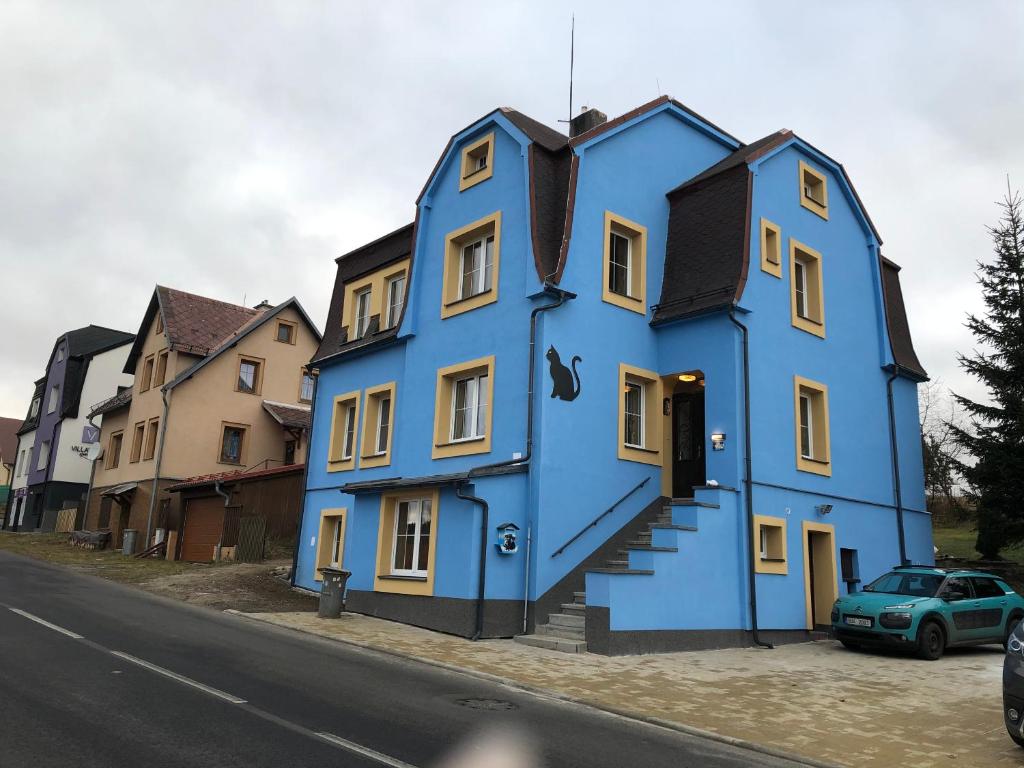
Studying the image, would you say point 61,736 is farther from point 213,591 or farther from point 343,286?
point 343,286

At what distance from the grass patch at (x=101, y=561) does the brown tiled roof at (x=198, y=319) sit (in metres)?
8.81

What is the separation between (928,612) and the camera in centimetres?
1386

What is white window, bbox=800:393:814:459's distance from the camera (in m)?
17.9

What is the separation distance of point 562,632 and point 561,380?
473cm

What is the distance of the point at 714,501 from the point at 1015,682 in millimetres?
8189

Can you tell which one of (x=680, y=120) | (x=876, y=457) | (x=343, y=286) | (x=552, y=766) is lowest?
(x=552, y=766)

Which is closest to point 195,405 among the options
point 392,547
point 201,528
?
point 201,528

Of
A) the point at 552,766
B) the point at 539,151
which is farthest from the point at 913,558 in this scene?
the point at 552,766

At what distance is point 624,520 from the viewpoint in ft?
53.2

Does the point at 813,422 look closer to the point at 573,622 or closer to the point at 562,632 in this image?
the point at 573,622

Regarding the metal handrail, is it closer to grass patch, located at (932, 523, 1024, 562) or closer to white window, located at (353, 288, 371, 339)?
white window, located at (353, 288, 371, 339)

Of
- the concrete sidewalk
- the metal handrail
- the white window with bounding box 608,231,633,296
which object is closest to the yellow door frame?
the concrete sidewalk

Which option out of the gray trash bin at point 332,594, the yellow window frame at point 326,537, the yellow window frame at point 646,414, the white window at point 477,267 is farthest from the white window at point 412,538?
the white window at point 477,267

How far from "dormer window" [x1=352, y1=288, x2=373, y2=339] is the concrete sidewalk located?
893 cm
